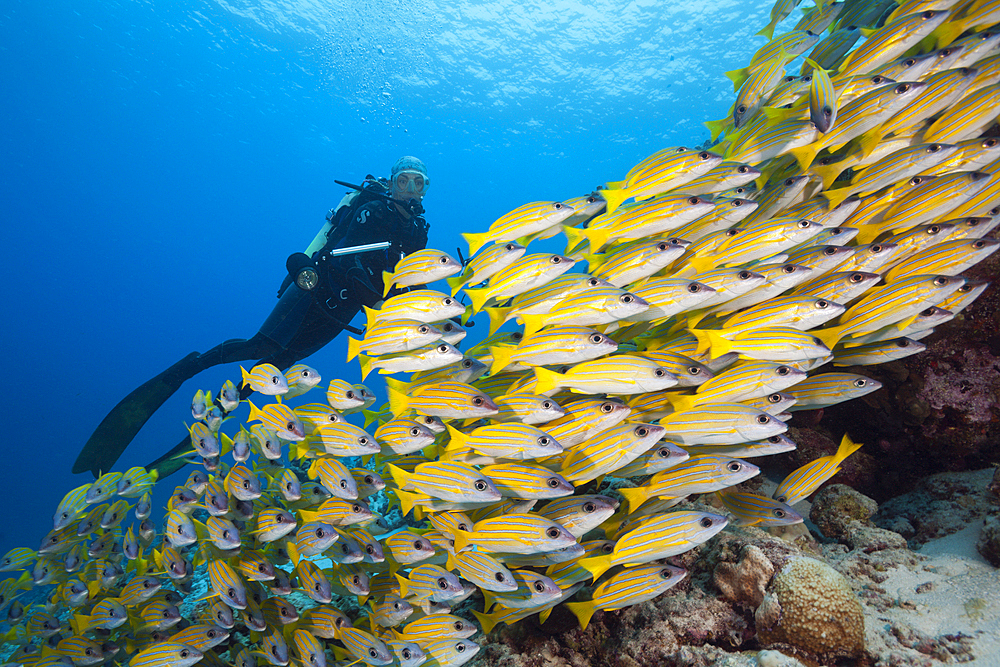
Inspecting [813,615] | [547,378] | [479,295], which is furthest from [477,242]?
[813,615]

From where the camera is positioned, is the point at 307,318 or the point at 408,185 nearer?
the point at 408,185

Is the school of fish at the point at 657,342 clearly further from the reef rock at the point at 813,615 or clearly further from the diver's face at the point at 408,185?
the diver's face at the point at 408,185

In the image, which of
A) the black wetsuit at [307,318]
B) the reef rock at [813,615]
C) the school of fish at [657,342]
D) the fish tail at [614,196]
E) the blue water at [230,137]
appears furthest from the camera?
the blue water at [230,137]

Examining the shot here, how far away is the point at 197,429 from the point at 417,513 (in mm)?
2769

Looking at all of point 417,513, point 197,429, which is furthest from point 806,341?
point 197,429

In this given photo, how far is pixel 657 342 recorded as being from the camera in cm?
256

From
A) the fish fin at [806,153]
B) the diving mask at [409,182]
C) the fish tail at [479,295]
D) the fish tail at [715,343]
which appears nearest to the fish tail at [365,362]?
the fish tail at [479,295]

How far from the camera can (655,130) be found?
132 ft

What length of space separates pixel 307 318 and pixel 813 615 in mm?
7377

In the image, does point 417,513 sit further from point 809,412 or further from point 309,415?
point 809,412

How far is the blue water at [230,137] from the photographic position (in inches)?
1271

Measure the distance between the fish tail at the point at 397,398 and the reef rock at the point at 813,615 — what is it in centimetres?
218

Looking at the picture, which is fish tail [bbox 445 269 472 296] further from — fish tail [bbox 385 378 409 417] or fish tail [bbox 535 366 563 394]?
fish tail [bbox 535 366 563 394]

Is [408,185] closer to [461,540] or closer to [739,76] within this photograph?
[739,76]
